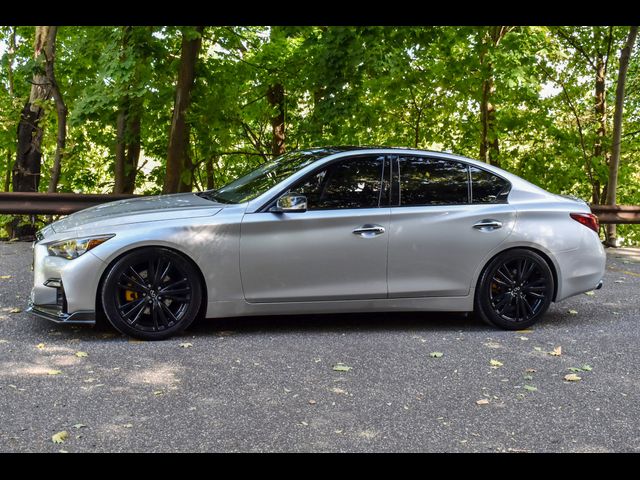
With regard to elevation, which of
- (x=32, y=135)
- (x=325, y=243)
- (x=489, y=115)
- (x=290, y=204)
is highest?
(x=489, y=115)

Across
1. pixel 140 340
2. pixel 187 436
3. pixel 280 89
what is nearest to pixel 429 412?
pixel 187 436

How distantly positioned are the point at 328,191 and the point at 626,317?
336 cm

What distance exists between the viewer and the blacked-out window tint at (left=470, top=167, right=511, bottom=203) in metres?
6.87

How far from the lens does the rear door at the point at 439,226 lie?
656 cm

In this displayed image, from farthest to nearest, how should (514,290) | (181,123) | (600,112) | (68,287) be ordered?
(600,112), (181,123), (514,290), (68,287)

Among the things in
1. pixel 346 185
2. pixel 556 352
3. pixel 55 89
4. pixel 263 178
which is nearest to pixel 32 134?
pixel 55 89

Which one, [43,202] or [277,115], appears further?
[277,115]

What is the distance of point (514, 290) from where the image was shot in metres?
6.87

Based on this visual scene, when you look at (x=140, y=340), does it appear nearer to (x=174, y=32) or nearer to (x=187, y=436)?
(x=187, y=436)

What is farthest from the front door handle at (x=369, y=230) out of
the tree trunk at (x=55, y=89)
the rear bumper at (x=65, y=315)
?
the tree trunk at (x=55, y=89)

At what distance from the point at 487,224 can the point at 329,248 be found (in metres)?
1.46

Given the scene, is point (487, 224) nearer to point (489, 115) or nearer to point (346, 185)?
point (346, 185)

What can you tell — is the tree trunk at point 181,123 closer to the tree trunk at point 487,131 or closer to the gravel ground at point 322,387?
the gravel ground at point 322,387

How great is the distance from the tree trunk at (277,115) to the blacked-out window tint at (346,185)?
9.79 m
